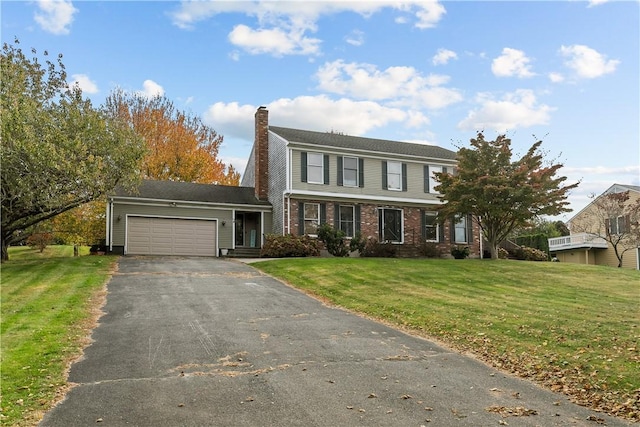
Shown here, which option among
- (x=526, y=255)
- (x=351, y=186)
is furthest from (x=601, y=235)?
(x=351, y=186)

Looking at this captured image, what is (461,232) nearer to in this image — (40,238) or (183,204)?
(183,204)

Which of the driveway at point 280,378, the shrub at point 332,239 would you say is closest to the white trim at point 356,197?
the shrub at point 332,239

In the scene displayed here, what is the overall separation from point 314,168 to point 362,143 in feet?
13.4

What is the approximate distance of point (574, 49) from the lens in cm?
1558

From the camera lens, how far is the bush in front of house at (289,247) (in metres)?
24.4

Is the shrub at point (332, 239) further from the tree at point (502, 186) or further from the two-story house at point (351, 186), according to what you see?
the tree at point (502, 186)

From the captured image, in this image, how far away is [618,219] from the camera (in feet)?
115

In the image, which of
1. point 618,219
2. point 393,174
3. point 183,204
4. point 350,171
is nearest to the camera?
point 183,204

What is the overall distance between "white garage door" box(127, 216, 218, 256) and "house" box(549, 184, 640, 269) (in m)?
24.0

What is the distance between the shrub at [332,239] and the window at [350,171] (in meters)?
3.45

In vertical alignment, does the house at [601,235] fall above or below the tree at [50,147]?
below

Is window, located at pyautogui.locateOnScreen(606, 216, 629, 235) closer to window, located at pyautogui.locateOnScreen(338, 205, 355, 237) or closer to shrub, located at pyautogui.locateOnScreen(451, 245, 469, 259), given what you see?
shrub, located at pyautogui.locateOnScreen(451, 245, 469, 259)

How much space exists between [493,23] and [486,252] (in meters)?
17.0

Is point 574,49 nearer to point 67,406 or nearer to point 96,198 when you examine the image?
point 67,406
